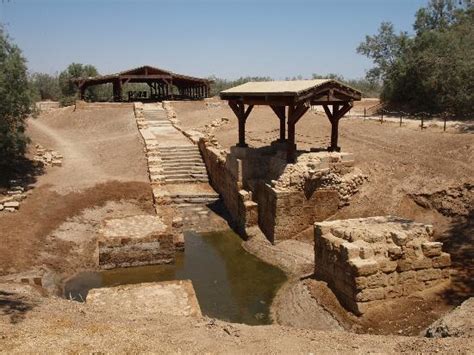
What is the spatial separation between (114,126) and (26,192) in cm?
1233

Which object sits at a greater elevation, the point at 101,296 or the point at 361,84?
the point at 361,84

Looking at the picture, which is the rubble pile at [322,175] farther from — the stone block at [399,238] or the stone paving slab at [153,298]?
the stone paving slab at [153,298]

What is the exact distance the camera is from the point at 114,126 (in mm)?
27625

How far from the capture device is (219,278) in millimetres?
11789

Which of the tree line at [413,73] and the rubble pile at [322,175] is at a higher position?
the tree line at [413,73]

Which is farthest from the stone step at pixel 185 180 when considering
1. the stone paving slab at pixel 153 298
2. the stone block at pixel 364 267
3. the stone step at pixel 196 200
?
the stone block at pixel 364 267

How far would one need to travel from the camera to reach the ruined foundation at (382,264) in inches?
340

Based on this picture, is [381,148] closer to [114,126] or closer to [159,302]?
[159,302]

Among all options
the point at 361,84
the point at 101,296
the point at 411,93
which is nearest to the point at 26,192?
the point at 101,296

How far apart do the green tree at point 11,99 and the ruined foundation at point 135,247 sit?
6670 millimetres

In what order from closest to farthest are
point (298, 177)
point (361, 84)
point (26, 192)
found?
1. point (298, 177)
2. point (26, 192)
3. point (361, 84)

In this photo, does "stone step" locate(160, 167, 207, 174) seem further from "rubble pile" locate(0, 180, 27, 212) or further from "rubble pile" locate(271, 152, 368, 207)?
"rubble pile" locate(271, 152, 368, 207)

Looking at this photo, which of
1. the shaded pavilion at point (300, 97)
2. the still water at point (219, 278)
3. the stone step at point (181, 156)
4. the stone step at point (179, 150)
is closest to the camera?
the still water at point (219, 278)

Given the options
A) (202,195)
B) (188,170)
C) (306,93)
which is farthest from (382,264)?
(188,170)
